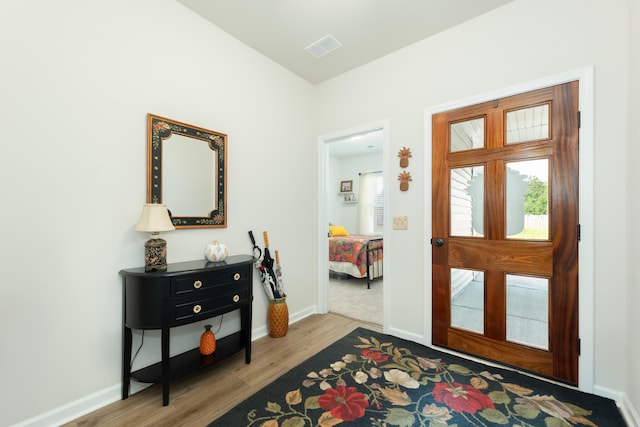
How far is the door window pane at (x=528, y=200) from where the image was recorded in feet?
6.48

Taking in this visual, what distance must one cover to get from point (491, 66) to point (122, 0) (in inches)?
109

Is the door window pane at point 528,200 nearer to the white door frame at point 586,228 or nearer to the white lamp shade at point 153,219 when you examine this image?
the white door frame at point 586,228

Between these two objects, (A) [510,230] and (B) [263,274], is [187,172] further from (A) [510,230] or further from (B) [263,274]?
(A) [510,230]

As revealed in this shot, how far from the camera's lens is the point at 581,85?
1.82 metres

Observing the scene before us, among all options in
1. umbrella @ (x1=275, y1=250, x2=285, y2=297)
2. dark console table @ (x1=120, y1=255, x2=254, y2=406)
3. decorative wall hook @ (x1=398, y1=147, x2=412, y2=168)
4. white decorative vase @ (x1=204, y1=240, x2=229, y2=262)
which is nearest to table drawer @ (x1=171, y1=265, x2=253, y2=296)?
dark console table @ (x1=120, y1=255, x2=254, y2=406)

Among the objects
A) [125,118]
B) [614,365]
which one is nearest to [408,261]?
[614,365]

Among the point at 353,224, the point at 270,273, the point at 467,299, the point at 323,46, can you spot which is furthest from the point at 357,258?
the point at 323,46

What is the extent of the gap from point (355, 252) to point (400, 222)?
2023mm

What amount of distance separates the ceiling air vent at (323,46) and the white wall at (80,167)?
865 mm

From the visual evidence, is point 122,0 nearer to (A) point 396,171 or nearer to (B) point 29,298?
(B) point 29,298

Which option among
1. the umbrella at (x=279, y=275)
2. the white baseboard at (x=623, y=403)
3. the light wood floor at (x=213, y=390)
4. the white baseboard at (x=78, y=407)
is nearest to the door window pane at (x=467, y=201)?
the white baseboard at (x=623, y=403)

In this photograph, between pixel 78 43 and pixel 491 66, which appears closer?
pixel 78 43

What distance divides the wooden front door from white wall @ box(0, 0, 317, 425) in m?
2.11

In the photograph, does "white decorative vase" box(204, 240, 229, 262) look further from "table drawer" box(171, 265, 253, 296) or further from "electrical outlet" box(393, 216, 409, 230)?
"electrical outlet" box(393, 216, 409, 230)
